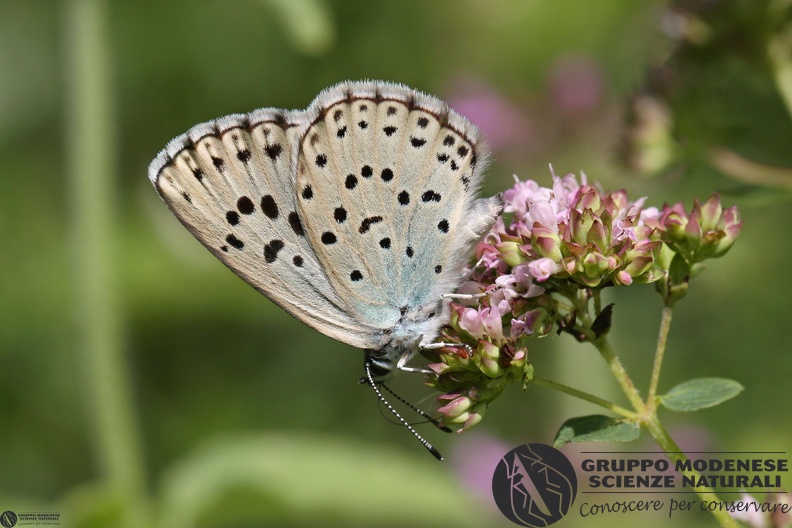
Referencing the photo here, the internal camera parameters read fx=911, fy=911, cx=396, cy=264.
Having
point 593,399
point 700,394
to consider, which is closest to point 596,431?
point 593,399

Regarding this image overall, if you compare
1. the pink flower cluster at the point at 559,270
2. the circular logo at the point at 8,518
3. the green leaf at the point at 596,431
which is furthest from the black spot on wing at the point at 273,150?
the circular logo at the point at 8,518

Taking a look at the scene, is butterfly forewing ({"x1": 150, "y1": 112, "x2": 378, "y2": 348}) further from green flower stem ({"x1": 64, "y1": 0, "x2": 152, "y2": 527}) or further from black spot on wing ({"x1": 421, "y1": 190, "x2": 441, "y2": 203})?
green flower stem ({"x1": 64, "y1": 0, "x2": 152, "y2": 527})

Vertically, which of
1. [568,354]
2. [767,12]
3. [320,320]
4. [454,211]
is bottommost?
[320,320]

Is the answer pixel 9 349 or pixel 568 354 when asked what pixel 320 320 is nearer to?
pixel 568 354

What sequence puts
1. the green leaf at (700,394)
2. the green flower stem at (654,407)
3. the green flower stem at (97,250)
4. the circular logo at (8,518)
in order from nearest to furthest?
the green flower stem at (654,407), the green leaf at (700,394), the circular logo at (8,518), the green flower stem at (97,250)

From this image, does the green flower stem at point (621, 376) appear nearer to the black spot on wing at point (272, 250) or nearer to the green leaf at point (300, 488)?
the black spot on wing at point (272, 250)

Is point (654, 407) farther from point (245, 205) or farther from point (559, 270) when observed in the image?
point (245, 205)

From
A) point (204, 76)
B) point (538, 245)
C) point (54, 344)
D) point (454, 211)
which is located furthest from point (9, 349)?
point (538, 245)

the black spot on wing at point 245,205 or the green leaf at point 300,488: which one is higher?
the black spot on wing at point 245,205
